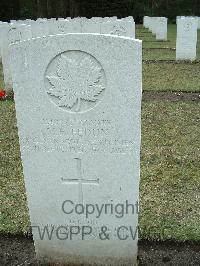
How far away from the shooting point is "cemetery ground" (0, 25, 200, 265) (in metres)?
3.82

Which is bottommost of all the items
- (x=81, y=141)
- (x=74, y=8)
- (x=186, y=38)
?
(x=81, y=141)

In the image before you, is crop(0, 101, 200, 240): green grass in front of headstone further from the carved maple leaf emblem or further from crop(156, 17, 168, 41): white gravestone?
crop(156, 17, 168, 41): white gravestone

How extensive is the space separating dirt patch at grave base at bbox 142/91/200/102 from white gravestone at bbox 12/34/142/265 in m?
6.02

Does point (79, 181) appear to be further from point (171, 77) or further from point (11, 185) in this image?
point (171, 77)

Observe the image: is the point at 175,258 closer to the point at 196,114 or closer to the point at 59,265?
the point at 59,265

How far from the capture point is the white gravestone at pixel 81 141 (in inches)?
114

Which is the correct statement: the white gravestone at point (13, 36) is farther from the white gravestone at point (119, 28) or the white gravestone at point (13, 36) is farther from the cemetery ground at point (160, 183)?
the white gravestone at point (119, 28)

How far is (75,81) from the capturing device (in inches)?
118

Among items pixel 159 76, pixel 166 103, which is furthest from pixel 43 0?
pixel 166 103

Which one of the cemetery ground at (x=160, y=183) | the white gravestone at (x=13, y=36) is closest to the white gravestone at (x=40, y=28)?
the white gravestone at (x=13, y=36)

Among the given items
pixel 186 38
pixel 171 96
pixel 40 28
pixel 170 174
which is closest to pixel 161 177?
pixel 170 174

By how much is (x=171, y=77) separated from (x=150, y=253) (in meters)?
8.45

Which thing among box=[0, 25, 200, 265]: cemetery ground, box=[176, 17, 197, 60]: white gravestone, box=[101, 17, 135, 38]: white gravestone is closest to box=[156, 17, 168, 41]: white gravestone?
box=[176, 17, 197, 60]: white gravestone

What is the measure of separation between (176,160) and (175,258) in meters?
2.29
